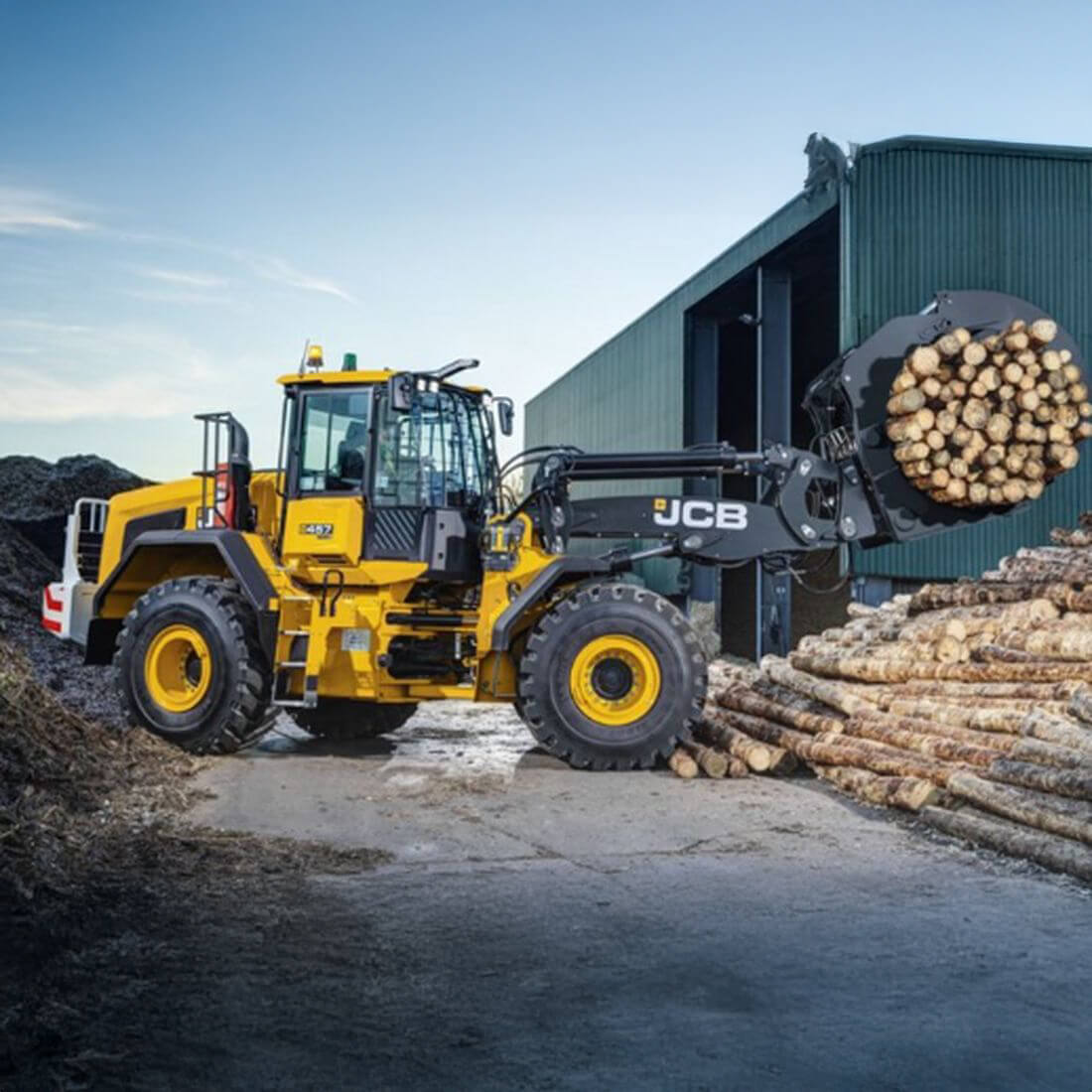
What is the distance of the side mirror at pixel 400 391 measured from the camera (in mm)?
10562

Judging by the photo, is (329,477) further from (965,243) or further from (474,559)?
(965,243)

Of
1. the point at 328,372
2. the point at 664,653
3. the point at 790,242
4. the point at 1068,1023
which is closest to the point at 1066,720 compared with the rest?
the point at 664,653

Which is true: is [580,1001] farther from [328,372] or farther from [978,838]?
[328,372]

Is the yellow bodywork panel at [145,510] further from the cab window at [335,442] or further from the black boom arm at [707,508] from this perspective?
the black boom arm at [707,508]

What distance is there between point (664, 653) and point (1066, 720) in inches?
122

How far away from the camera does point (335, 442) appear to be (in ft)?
37.6

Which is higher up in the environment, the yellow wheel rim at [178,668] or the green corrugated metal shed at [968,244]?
the green corrugated metal shed at [968,244]

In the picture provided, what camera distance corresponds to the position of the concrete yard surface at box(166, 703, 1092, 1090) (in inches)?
166

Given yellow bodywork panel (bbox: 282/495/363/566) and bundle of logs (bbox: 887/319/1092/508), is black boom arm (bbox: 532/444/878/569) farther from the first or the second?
yellow bodywork panel (bbox: 282/495/363/566)

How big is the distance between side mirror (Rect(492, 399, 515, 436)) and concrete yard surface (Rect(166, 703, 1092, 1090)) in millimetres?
3839

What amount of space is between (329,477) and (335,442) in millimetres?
312

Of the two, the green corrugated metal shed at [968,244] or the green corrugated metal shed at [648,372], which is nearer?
the green corrugated metal shed at [968,244]

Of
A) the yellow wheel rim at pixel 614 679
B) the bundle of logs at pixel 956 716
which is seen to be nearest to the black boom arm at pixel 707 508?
the yellow wheel rim at pixel 614 679

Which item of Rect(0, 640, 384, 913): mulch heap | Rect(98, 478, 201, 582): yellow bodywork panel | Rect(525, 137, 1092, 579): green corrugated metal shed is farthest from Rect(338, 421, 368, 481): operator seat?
Rect(525, 137, 1092, 579): green corrugated metal shed
